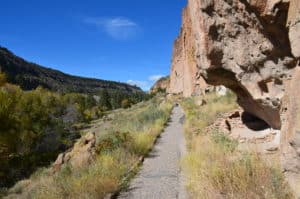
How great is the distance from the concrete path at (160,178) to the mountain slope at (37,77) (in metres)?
80.1

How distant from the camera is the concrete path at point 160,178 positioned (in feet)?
23.8

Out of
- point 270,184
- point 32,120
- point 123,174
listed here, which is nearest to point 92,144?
point 123,174

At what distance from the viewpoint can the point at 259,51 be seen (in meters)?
6.81

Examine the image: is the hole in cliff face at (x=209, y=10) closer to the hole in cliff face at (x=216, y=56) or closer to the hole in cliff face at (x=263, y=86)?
the hole in cliff face at (x=216, y=56)

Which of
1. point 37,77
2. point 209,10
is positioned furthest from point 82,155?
point 37,77

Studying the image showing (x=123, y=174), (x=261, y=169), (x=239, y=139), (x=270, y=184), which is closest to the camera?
(x=270, y=184)

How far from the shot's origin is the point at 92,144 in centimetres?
1166

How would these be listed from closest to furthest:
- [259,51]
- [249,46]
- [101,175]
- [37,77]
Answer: [259,51] < [249,46] < [101,175] < [37,77]

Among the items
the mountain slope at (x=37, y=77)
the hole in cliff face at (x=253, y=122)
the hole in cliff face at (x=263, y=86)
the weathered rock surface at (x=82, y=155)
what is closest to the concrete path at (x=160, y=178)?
the weathered rock surface at (x=82, y=155)

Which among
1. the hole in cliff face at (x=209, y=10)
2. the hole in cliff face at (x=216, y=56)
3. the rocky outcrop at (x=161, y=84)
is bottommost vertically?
the hole in cliff face at (x=216, y=56)

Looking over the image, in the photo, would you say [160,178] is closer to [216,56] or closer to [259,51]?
[216,56]

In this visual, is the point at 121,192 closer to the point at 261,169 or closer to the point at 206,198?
the point at 206,198

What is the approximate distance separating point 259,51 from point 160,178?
3.93 metres

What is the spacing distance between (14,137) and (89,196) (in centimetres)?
1753
